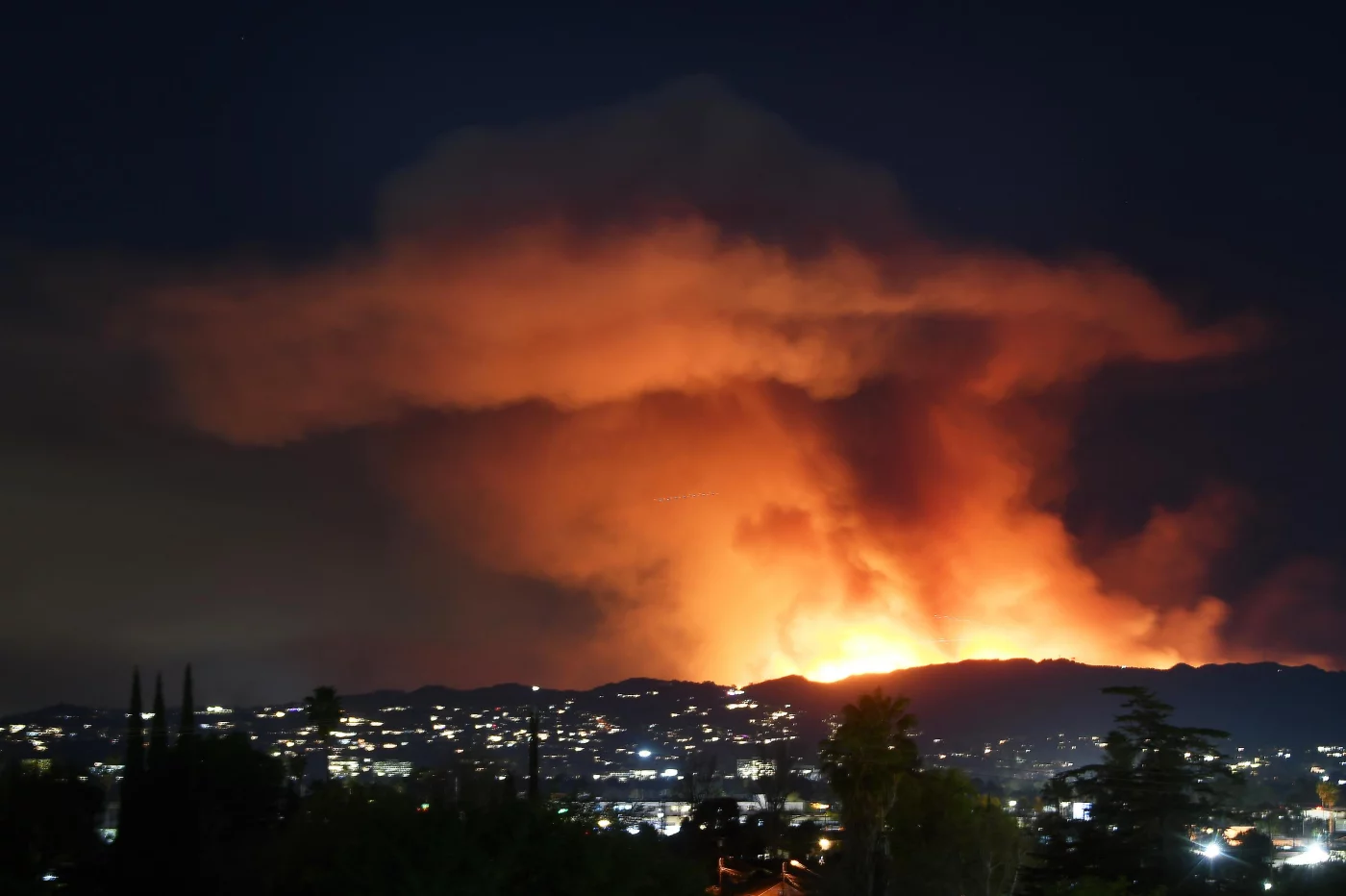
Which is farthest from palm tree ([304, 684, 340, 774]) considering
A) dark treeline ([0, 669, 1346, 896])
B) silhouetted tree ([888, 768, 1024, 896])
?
silhouetted tree ([888, 768, 1024, 896])

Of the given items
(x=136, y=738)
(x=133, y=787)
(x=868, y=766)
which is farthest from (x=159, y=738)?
Answer: (x=868, y=766)

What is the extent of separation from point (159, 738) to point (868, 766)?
39164mm

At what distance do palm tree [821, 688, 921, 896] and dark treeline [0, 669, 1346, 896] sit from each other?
0.08 m

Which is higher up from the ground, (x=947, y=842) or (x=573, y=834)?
(x=573, y=834)

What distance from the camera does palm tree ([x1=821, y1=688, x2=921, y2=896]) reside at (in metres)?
47.3

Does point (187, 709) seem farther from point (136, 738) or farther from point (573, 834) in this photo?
point (573, 834)

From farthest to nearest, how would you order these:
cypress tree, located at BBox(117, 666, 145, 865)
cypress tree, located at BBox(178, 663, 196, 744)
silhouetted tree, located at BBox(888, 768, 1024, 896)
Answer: cypress tree, located at BBox(178, 663, 196, 744), silhouetted tree, located at BBox(888, 768, 1024, 896), cypress tree, located at BBox(117, 666, 145, 865)

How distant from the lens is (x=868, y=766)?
47406 millimetres

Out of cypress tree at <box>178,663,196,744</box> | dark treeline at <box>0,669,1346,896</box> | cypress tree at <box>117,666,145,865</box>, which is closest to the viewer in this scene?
dark treeline at <box>0,669,1346,896</box>

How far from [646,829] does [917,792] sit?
29901 mm

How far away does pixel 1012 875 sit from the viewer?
62.4 metres

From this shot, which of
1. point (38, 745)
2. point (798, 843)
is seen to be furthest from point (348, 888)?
point (38, 745)

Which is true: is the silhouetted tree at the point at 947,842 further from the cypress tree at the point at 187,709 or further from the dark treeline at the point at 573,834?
the cypress tree at the point at 187,709

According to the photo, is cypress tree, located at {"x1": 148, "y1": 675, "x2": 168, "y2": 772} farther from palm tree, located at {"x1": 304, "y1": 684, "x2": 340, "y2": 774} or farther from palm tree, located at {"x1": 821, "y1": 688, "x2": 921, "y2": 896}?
palm tree, located at {"x1": 821, "y1": 688, "x2": 921, "y2": 896}
